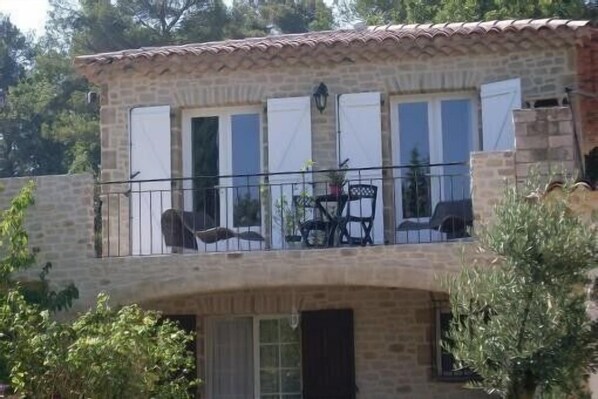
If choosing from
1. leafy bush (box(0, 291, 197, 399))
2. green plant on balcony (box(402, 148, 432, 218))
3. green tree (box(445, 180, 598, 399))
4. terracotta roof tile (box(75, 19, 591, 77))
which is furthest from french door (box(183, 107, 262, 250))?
green tree (box(445, 180, 598, 399))

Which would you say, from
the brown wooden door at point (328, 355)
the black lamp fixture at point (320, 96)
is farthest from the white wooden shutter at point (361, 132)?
the brown wooden door at point (328, 355)

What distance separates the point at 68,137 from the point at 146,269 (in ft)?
61.7

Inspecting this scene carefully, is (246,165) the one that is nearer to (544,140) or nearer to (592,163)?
(544,140)

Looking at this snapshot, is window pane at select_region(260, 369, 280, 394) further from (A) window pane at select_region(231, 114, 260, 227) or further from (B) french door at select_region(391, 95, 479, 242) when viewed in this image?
(B) french door at select_region(391, 95, 479, 242)

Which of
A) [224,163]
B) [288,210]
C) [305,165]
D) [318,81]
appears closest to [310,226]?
[288,210]

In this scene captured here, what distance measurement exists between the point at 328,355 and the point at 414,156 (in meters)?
2.77

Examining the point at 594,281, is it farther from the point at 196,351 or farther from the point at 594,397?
the point at 196,351

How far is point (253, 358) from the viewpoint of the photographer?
15.2 m

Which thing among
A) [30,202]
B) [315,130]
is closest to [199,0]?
[315,130]

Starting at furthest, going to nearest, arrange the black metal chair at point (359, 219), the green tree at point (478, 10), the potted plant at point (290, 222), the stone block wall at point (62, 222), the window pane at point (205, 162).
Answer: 1. the green tree at point (478, 10)
2. the window pane at point (205, 162)
3. the potted plant at point (290, 222)
4. the stone block wall at point (62, 222)
5. the black metal chair at point (359, 219)

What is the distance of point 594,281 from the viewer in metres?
9.95

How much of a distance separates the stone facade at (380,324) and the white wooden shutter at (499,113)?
2076mm

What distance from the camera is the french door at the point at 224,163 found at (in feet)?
49.8

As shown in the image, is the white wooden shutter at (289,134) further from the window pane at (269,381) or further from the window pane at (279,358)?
the window pane at (269,381)
